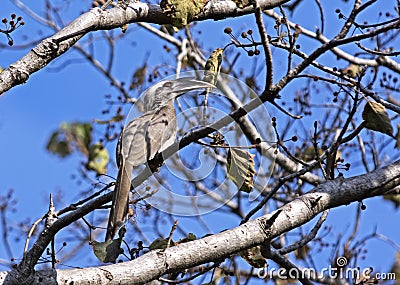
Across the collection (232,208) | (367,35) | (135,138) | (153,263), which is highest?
(232,208)

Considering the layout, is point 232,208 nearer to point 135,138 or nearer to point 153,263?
point 135,138

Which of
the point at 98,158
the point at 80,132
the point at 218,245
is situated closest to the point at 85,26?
the point at 218,245

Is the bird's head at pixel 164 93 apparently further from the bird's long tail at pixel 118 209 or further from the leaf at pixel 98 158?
the leaf at pixel 98 158

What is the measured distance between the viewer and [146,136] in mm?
4277

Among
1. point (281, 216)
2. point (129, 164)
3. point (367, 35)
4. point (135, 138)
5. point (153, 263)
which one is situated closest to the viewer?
point (153, 263)

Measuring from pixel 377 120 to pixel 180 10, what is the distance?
1.22 m

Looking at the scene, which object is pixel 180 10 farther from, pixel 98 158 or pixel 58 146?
pixel 58 146

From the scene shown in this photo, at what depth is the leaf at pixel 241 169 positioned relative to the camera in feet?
11.5

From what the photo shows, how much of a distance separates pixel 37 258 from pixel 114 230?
67cm

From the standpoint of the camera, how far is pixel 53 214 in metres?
3.10

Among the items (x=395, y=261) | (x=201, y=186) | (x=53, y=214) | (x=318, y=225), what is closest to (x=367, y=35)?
(x=318, y=225)

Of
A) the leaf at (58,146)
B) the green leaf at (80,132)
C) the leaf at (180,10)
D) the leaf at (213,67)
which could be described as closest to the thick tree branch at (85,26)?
the leaf at (180,10)

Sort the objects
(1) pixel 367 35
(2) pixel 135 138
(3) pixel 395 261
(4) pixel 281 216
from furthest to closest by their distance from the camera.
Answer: (3) pixel 395 261, (2) pixel 135 138, (1) pixel 367 35, (4) pixel 281 216

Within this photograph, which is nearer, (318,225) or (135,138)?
(318,225)
